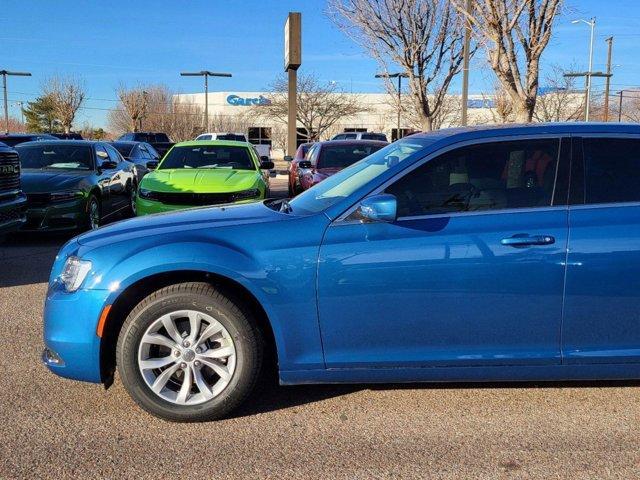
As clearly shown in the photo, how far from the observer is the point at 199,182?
853cm

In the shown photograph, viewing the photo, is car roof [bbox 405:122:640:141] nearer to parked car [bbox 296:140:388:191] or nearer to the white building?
parked car [bbox 296:140:388:191]

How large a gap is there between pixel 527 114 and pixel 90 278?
386 inches

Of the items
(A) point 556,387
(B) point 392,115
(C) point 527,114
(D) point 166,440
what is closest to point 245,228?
(D) point 166,440

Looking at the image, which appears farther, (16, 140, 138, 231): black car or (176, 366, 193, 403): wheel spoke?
(16, 140, 138, 231): black car

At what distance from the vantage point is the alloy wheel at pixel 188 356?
352 cm

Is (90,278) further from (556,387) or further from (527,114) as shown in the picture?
(527,114)

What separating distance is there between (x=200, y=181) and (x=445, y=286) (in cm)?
573

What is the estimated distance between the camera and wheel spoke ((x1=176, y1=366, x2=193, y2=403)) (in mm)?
3539

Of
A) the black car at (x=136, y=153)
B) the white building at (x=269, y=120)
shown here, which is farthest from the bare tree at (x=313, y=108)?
the black car at (x=136, y=153)

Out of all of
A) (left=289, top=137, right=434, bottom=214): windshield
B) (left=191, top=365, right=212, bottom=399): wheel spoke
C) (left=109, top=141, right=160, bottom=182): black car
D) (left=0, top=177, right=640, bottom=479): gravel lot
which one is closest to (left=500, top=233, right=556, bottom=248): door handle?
(left=289, top=137, right=434, bottom=214): windshield

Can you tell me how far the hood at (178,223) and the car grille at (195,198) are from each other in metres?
4.11

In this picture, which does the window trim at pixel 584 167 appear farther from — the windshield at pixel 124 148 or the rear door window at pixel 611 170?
the windshield at pixel 124 148

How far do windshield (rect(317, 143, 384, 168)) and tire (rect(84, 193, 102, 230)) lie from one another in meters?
3.96

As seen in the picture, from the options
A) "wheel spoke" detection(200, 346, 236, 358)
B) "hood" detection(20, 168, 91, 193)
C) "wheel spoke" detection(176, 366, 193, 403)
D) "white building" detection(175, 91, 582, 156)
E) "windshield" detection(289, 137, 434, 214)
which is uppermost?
"white building" detection(175, 91, 582, 156)
